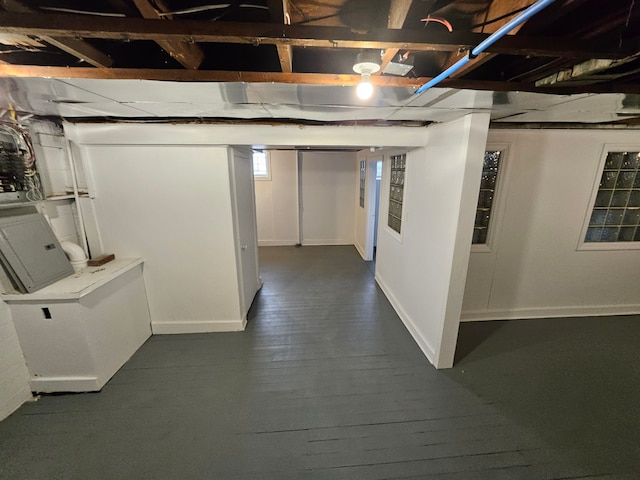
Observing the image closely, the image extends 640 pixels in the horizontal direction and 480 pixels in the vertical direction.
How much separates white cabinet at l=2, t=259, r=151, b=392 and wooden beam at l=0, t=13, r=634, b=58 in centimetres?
169

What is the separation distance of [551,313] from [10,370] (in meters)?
5.09

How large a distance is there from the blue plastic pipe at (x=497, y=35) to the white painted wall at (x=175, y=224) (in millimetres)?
1796

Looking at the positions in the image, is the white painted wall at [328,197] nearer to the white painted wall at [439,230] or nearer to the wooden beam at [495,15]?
the white painted wall at [439,230]

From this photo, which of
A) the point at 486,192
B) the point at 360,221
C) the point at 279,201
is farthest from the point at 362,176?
the point at 486,192

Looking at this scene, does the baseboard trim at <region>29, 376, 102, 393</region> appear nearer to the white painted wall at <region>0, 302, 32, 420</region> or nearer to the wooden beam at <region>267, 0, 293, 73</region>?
the white painted wall at <region>0, 302, 32, 420</region>

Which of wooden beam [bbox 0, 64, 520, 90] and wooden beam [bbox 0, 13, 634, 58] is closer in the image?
wooden beam [bbox 0, 13, 634, 58]

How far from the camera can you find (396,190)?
338 cm

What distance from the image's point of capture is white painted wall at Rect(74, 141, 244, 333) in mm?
2291

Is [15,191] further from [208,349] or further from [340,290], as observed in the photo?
[340,290]

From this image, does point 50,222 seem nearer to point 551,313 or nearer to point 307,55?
point 307,55

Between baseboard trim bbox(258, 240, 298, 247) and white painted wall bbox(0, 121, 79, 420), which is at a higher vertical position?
white painted wall bbox(0, 121, 79, 420)

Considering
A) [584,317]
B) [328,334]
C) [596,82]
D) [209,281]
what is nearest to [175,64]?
[209,281]

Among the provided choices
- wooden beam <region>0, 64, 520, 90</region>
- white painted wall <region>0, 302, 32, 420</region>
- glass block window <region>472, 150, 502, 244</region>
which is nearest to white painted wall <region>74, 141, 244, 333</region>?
white painted wall <region>0, 302, 32, 420</region>

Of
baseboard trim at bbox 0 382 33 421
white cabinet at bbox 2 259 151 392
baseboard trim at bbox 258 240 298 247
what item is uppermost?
white cabinet at bbox 2 259 151 392
